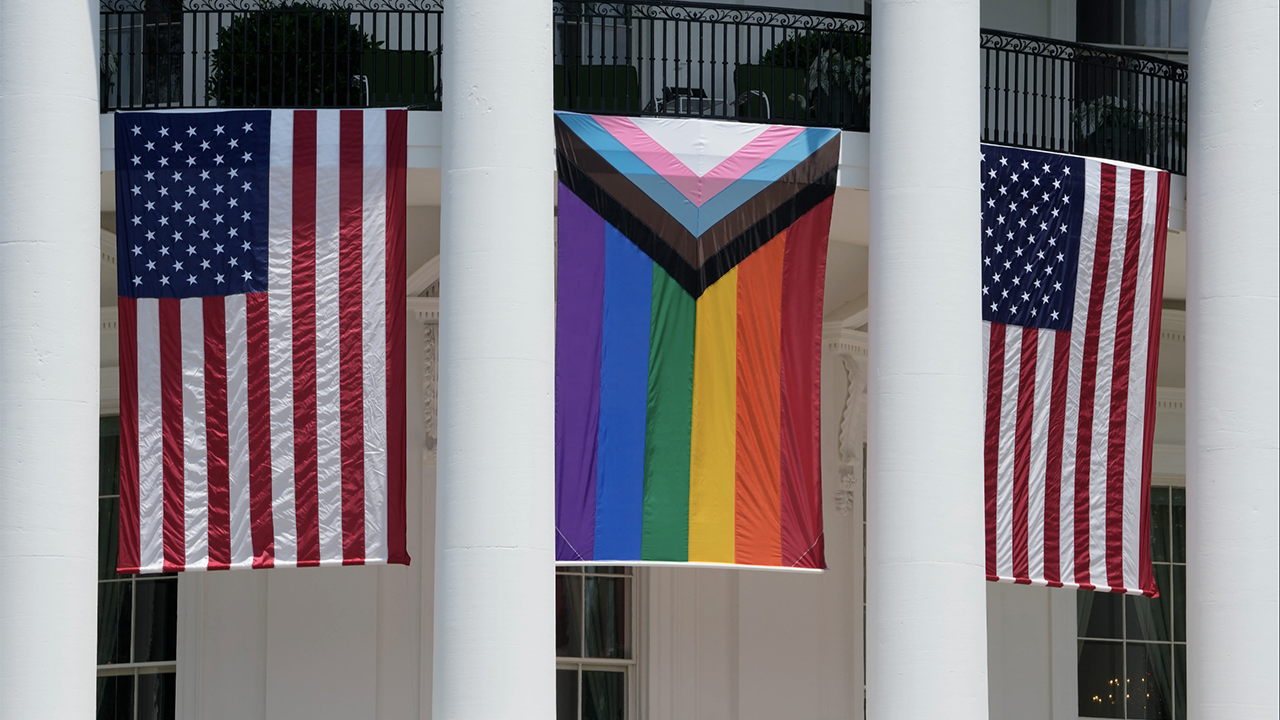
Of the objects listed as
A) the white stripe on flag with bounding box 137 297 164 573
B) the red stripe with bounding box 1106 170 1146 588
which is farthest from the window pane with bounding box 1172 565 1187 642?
the white stripe on flag with bounding box 137 297 164 573

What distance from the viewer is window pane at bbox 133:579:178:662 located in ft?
72.0

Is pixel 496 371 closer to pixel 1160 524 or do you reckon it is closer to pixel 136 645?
pixel 136 645

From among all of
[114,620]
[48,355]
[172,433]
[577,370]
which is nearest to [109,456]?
[114,620]

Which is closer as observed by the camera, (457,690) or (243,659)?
(457,690)

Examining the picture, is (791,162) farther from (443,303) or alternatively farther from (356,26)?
(356,26)

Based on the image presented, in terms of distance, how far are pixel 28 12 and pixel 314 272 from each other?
331 centimetres

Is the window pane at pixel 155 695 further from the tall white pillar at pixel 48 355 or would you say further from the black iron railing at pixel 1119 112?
the black iron railing at pixel 1119 112

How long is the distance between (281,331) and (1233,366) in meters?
9.07

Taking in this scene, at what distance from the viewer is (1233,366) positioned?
1758 centimetres

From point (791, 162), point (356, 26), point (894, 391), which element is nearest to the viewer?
point (894, 391)

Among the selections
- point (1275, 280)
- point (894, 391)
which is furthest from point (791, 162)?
point (1275, 280)

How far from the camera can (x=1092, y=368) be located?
18.0 meters

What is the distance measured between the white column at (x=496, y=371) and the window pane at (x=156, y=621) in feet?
25.8

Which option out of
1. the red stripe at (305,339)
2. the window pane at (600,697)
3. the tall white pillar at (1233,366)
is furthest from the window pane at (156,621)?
the tall white pillar at (1233,366)
